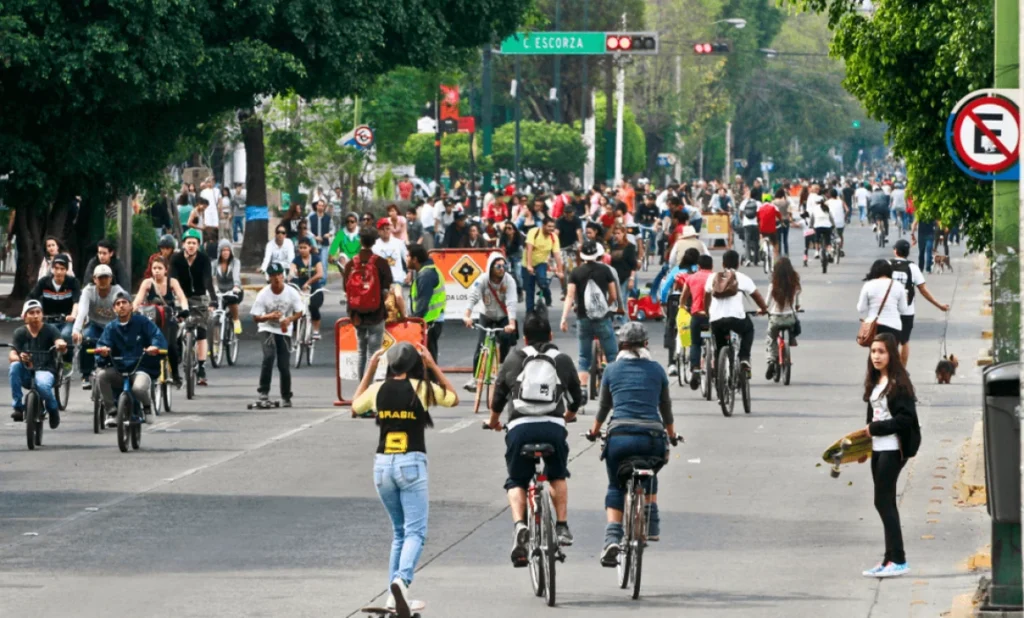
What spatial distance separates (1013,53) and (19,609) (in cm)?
614

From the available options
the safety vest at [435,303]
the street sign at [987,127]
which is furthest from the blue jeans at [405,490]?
the safety vest at [435,303]

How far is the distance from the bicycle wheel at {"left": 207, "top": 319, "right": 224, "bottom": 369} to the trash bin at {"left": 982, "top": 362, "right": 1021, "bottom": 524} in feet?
54.8

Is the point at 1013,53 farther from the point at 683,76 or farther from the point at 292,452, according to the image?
the point at 683,76

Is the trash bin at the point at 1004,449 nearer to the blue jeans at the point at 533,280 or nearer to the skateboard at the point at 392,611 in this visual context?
the skateboard at the point at 392,611

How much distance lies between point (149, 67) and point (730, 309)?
10.1m

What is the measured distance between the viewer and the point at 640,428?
40.0ft

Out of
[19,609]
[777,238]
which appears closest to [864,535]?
[19,609]

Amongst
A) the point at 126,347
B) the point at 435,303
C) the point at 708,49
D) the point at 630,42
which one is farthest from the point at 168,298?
the point at 708,49

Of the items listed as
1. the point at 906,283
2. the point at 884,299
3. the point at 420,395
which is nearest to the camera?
the point at 420,395

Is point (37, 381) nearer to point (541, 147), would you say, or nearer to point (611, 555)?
point (611, 555)

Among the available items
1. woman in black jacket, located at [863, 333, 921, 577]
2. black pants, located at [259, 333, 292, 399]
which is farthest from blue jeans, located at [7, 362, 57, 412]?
woman in black jacket, located at [863, 333, 921, 577]

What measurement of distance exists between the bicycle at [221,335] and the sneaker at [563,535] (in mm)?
14264

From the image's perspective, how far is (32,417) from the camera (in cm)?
1908

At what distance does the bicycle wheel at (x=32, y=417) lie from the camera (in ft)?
62.2
